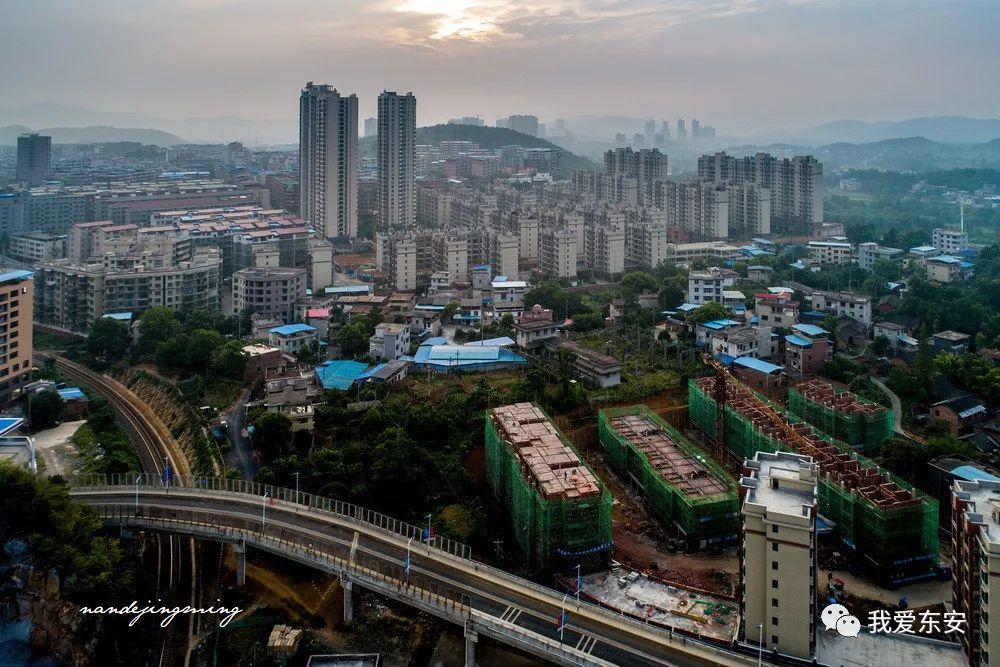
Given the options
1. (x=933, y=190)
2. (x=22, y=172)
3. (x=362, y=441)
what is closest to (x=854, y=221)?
(x=933, y=190)

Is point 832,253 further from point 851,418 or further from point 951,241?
point 851,418

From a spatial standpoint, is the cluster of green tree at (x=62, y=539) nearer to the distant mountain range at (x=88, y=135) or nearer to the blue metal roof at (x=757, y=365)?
the blue metal roof at (x=757, y=365)

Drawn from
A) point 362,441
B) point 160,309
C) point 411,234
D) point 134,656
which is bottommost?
point 134,656

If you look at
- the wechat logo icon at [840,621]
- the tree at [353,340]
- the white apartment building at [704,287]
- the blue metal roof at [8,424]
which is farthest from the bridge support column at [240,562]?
the white apartment building at [704,287]

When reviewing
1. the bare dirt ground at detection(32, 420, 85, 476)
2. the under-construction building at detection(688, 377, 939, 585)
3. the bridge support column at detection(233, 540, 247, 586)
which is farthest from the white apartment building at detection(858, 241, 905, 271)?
the bare dirt ground at detection(32, 420, 85, 476)

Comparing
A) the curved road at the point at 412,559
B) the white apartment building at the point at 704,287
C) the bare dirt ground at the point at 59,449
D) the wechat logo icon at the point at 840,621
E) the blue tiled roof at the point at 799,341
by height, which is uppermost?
the white apartment building at the point at 704,287

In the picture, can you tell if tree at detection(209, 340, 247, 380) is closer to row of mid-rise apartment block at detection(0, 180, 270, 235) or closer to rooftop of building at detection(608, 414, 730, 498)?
rooftop of building at detection(608, 414, 730, 498)

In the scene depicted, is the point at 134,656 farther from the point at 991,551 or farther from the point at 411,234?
the point at 411,234
